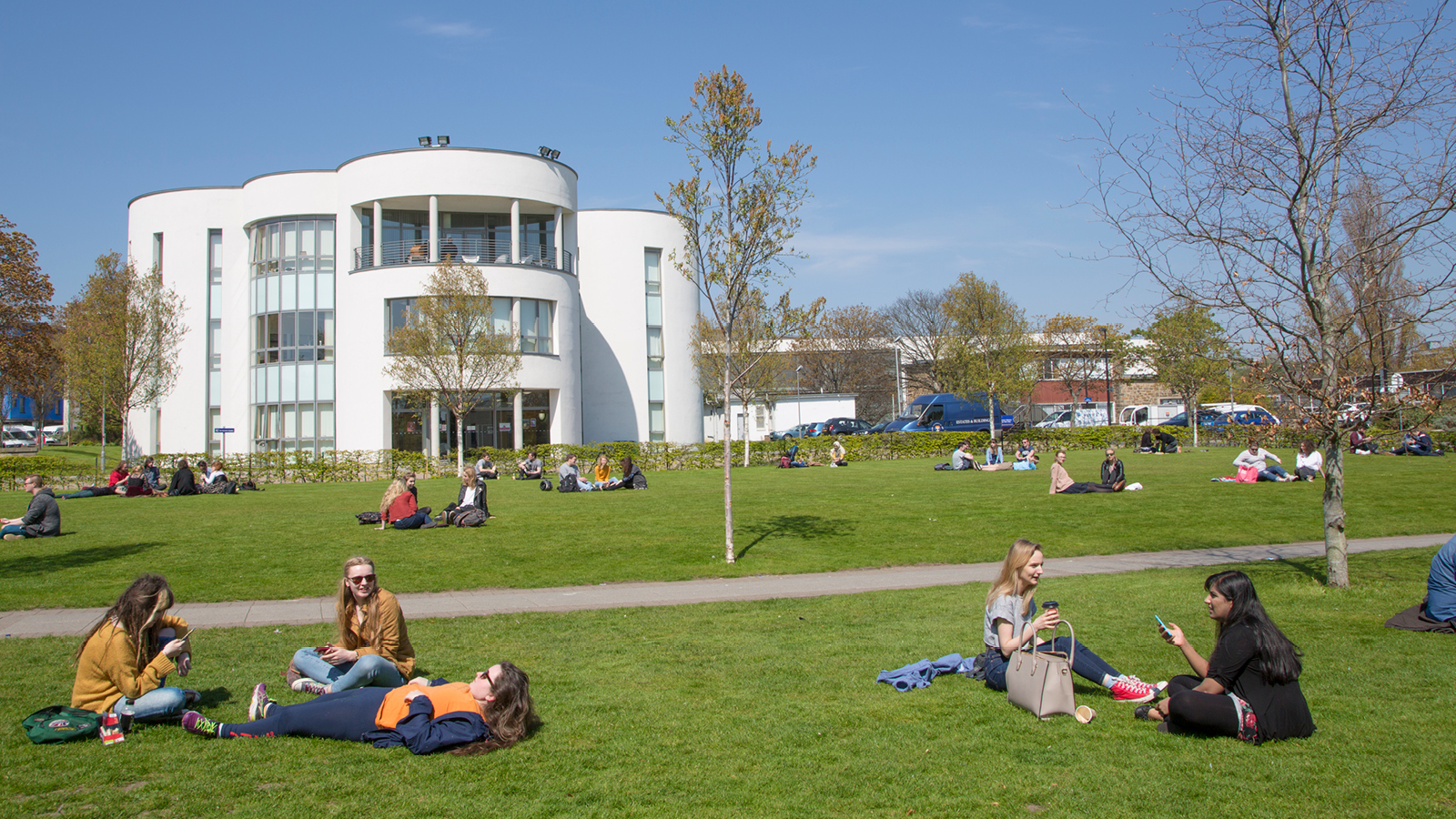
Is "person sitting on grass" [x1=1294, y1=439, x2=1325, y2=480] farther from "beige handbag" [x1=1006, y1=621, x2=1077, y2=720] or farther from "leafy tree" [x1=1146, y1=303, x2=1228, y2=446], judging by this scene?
"beige handbag" [x1=1006, y1=621, x2=1077, y2=720]

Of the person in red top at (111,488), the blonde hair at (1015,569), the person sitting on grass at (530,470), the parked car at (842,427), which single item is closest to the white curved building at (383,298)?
the person sitting on grass at (530,470)

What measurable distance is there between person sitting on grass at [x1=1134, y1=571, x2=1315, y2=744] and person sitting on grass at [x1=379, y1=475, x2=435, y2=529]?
14441 mm

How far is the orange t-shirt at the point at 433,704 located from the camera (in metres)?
5.74

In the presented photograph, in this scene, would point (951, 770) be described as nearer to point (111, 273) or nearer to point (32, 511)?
point (32, 511)

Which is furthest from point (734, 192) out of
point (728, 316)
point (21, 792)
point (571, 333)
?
point (571, 333)

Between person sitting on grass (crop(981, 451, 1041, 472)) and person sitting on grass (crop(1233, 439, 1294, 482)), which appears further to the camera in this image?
person sitting on grass (crop(981, 451, 1041, 472))

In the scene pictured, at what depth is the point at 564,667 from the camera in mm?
7734

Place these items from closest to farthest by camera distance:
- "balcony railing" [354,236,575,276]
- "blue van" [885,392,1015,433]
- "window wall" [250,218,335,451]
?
"balcony railing" [354,236,575,276]
"window wall" [250,218,335,451]
"blue van" [885,392,1015,433]

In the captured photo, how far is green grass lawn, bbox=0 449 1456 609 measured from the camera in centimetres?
1300

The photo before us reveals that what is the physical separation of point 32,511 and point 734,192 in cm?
1361

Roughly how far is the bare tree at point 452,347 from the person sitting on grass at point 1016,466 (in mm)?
17966

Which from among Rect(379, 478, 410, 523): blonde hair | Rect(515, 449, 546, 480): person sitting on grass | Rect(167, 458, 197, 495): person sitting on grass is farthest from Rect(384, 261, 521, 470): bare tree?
Rect(379, 478, 410, 523): blonde hair

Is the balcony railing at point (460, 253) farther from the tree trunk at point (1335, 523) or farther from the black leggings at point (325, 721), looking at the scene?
the black leggings at point (325, 721)

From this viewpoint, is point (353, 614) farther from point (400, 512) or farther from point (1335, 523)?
point (400, 512)
